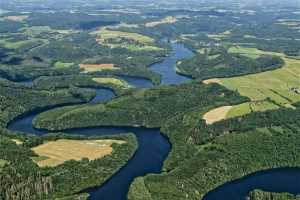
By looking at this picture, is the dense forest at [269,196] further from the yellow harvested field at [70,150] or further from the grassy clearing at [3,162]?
the grassy clearing at [3,162]

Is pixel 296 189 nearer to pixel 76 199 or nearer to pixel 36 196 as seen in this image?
pixel 76 199

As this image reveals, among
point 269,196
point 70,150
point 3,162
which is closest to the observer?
point 269,196

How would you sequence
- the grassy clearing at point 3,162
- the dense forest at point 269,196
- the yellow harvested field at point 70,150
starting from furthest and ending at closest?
the yellow harvested field at point 70,150, the grassy clearing at point 3,162, the dense forest at point 269,196

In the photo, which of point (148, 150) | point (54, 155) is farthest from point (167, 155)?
point (54, 155)

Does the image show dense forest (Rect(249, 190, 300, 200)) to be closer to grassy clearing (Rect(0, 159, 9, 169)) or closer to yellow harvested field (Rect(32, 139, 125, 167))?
yellow harvested field (Rect(32, 139, 125, 167))

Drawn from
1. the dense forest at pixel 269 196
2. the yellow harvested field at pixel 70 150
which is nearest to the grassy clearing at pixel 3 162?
the yellow harvested field at pixel 70 150

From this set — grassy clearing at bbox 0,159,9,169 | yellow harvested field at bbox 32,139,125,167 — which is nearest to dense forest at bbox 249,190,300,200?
yellow harvested field at bbox 32,139,125,167

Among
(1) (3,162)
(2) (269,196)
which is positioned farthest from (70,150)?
(2) (269,196)

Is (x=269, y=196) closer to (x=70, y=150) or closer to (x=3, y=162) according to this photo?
(x=70, y=150)
